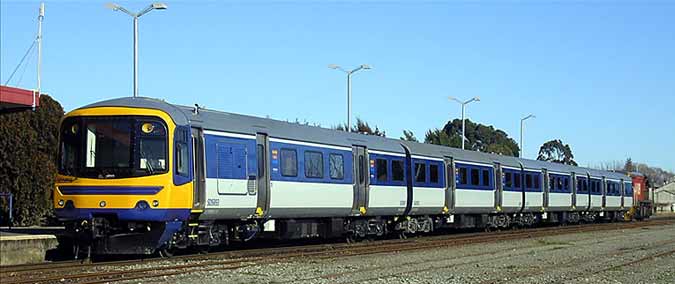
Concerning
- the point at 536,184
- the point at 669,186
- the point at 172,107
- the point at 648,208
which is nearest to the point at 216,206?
the point at 172,107

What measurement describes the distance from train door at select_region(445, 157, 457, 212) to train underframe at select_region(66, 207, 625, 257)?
0.67m

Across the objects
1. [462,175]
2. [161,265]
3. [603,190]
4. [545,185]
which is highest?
[462,175]

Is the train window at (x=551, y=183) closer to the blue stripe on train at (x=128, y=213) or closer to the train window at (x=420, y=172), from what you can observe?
A: the train window at (x=420, y=172)

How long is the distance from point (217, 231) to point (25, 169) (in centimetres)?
1889

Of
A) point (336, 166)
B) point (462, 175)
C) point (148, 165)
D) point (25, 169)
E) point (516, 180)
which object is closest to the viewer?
point (148, 165)

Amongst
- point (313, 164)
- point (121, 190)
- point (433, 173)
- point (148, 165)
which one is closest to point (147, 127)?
point (148, 165)

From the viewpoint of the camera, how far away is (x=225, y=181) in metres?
20.8

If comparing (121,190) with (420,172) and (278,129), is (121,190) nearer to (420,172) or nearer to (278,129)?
(278,129)

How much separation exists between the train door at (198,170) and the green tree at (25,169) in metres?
18.8

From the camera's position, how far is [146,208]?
18.7 meters

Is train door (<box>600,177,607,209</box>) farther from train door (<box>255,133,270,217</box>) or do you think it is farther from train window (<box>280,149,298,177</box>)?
train door (<box>255,133,270,217</box>)

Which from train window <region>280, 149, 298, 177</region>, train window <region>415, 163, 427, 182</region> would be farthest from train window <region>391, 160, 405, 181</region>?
train window <region>280, 149, 298, 177</region>

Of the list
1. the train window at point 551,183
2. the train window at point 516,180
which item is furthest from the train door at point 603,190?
the train window at point 516,180

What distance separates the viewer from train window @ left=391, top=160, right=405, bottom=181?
94.8 feet
